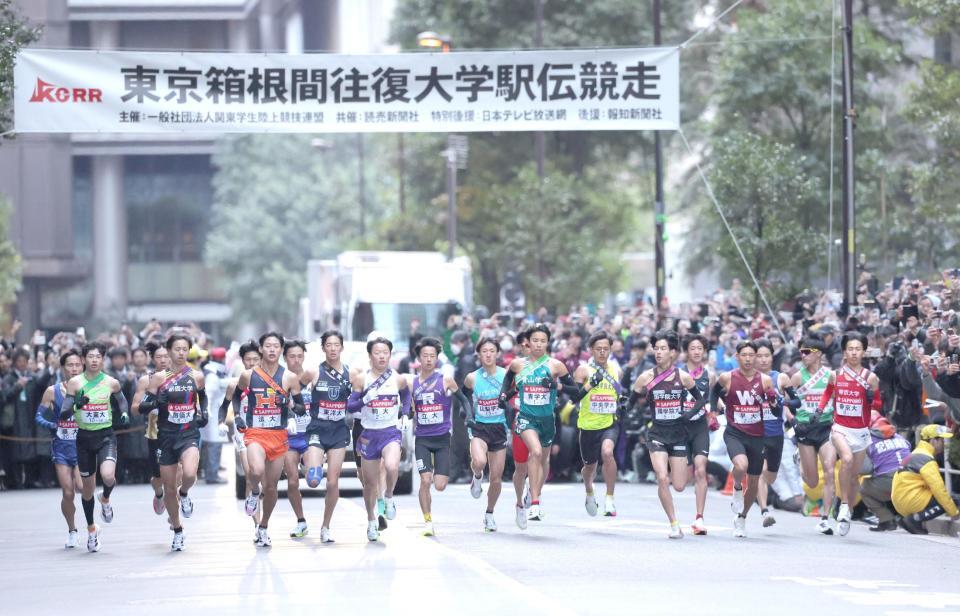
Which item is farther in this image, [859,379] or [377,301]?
[377,301]

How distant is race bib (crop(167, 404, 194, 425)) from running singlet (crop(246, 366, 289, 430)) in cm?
62

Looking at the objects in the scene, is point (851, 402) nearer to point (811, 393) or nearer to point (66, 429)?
point (811, 393)

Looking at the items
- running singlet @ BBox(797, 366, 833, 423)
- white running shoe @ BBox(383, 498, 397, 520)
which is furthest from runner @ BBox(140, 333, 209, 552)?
running singlet @ BBox(797, 366, 833, 423)

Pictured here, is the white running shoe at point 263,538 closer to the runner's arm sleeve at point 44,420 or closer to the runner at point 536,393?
the runner's arm sleeve at point 44,420

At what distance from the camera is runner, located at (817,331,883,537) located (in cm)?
1675

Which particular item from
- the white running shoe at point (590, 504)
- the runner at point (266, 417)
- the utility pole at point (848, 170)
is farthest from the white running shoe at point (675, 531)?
the utility pole at point (848, 170)

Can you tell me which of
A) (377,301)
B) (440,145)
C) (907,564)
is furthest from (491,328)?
(440,145)

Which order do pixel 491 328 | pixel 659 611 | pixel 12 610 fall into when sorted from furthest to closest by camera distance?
pixel 491 328, pixel 12 610, pixel 659 611

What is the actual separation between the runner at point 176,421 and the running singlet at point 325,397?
3.26 ft

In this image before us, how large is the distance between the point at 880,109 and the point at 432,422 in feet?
90.9

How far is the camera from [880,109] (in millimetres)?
41625

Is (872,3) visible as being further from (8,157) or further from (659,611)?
(8,157)

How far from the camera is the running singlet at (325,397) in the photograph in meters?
16.0

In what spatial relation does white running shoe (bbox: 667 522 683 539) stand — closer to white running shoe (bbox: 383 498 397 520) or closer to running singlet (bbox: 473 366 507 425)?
running singlet (bbox: 473 366 507 425)
